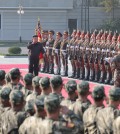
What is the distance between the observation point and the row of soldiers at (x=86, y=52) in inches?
→ 749

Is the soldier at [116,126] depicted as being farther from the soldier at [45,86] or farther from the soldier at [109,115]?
the soldier at [45,86]

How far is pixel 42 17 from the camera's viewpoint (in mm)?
58469

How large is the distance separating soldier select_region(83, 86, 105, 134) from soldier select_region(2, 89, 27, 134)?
3.28 feet

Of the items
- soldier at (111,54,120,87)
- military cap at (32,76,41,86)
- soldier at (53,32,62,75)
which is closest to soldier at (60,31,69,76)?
soldier at (53,32,62,75)

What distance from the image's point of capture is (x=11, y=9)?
→ 58.4 meters

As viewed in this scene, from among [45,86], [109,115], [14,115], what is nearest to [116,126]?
[109,115]

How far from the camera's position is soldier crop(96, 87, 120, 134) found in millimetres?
7320

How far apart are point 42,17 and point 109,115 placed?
169 ft

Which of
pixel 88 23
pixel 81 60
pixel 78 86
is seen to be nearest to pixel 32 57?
pixel 81 60

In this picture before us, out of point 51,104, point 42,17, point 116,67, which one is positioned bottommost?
point 116,67

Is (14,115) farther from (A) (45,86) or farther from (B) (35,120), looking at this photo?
(A) (45,86)

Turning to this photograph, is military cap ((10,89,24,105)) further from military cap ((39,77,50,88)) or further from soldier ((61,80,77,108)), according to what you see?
military cap ((39,77,50,88))

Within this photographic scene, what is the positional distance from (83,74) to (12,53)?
1603cm

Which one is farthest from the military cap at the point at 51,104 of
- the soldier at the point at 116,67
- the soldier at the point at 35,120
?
the soldier at the point at 116,67
